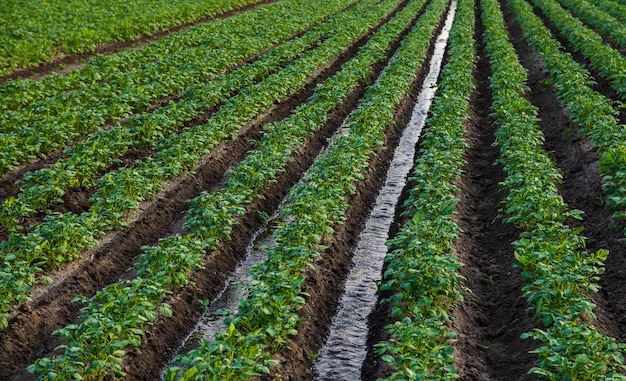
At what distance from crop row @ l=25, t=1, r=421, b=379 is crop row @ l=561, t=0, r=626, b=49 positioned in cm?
1250

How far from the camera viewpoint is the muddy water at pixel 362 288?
707 cm

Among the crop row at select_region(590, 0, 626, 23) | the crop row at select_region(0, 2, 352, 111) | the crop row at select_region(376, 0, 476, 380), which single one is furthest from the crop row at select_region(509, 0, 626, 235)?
the crop row at select_region(0, 2, 352, 111)

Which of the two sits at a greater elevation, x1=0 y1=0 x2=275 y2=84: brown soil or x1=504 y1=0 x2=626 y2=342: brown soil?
x1=504 y1=0 x2=626 y2=342: brown soil

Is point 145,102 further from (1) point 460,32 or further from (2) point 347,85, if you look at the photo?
(1) point 460,32

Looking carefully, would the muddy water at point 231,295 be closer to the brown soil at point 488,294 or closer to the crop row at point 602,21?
the brown soil at point 488,294

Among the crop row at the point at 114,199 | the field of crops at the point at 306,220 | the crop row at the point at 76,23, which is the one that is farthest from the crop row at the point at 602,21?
the crop row at the point at 76,23

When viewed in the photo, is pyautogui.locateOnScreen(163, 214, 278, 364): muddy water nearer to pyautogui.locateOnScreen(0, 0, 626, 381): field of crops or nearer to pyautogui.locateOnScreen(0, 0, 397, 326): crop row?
pyautogui.locateOnScreen(0, 0, 626, 381): field of crops

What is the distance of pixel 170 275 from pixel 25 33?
16.7 meters

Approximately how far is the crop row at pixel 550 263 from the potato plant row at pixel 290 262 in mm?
2321

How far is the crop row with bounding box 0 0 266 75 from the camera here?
19.7 metres

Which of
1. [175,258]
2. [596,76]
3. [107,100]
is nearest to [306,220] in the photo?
[175,258]

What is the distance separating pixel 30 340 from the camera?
6996mm

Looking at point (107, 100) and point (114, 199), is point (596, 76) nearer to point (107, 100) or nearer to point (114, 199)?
point (107, 100)

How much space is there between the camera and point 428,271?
7.27m
